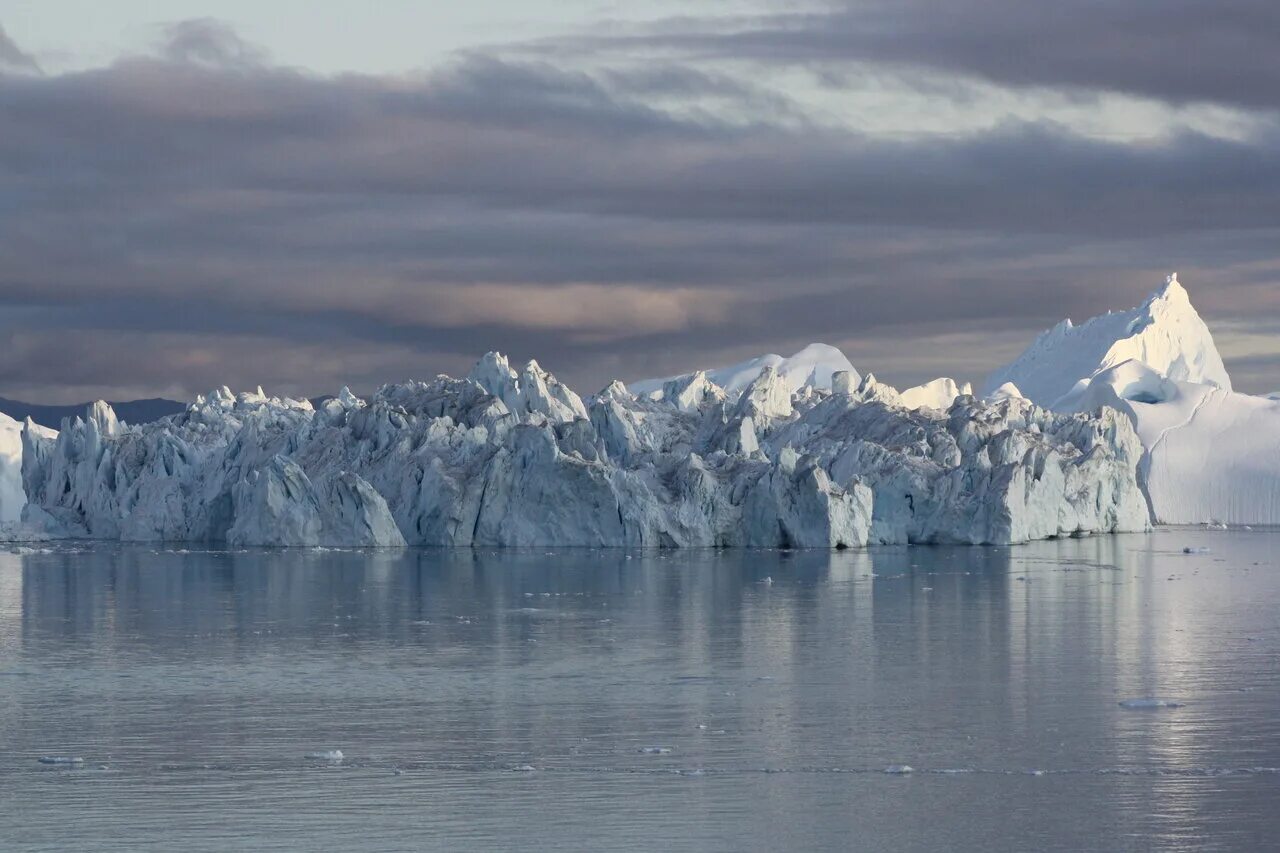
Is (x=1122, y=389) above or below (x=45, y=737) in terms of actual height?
above

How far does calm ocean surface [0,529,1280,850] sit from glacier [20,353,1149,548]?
56.2 ft

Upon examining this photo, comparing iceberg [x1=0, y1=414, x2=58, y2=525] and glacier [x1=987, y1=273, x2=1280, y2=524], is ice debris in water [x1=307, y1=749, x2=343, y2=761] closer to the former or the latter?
iceberg [x1=0, y1=414, x2=58, y2=525]

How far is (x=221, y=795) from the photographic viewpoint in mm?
14578

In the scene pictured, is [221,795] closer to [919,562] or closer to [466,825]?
[466,825]

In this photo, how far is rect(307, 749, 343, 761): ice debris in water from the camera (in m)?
16.2

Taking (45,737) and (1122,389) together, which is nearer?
(45,737)

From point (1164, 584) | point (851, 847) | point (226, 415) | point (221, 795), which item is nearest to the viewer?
point (851, 847)

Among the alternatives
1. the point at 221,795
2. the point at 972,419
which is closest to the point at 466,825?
the point at 221,795

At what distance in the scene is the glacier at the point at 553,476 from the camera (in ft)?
180

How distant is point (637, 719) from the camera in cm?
1870

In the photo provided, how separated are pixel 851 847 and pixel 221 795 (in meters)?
5.28

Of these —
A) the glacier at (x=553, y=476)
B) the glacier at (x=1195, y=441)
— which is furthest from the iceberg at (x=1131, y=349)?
the glacier at (x=553, y=476)

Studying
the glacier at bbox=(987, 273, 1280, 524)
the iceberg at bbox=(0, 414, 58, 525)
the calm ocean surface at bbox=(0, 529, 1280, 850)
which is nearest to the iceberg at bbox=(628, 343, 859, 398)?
the glacier at bbox=(987, 273, 1280, 524)

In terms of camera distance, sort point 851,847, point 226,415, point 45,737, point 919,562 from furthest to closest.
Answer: point 226,415
point 919,562
point 45,737
point 851,847
